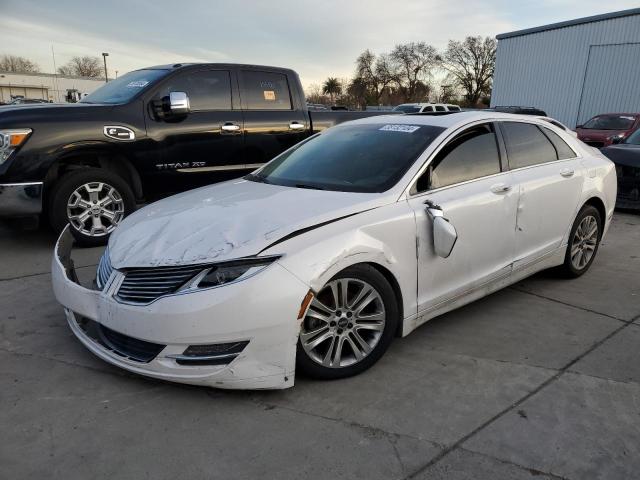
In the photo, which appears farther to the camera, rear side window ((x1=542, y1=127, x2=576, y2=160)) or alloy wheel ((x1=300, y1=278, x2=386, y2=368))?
rear side window ((x1=542, y1=127, x2=576, y2=160))

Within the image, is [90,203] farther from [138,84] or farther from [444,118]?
[444,118]

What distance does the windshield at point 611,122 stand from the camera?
14.2m

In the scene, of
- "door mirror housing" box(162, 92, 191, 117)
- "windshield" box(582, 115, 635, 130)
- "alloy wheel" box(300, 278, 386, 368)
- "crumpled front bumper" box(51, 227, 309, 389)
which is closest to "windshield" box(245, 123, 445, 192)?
"alloy wheel" box(300, 278, 386, 368)

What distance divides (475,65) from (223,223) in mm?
65314

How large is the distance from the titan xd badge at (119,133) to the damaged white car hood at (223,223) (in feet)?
7.25

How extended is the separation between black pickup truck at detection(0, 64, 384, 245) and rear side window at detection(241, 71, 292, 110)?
0.01m

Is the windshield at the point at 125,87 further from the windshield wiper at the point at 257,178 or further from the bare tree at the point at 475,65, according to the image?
the bare tree at the point at 475,65

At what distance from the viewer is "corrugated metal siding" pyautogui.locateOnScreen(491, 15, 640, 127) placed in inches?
878

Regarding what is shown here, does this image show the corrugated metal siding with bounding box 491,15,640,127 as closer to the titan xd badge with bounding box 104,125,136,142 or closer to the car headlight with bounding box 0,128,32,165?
the titan xd badge with bounding box 104,125,136,142

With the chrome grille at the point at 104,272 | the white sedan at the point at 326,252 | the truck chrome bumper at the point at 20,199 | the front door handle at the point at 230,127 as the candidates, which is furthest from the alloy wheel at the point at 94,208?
the chrome grille at the point at 104,272

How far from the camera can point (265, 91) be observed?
6430 millimetres

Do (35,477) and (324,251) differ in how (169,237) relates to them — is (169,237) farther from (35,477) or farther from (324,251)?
(35,477)

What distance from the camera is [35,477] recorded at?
209cm

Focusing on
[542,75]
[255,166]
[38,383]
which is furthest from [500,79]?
[38,383]
